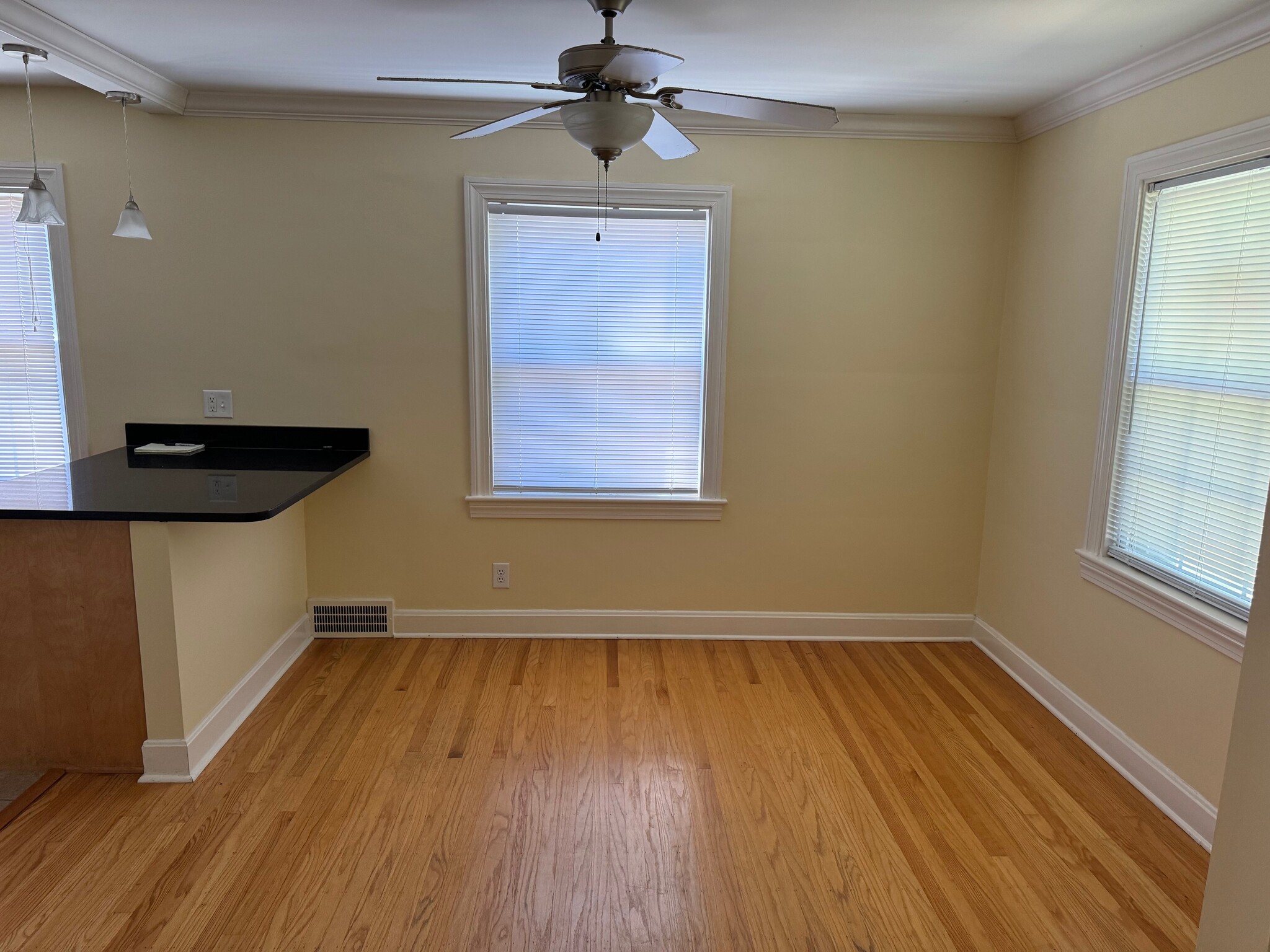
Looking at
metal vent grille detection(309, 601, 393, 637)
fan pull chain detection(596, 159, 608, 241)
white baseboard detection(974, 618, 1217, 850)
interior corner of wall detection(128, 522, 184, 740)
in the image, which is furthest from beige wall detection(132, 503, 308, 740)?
white baseboard detection(974, 618, 1217, 850)

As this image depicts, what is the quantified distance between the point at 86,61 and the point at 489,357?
1707 millimetres

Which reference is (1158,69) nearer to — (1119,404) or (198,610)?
(1119,404)

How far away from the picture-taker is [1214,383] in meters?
2.35

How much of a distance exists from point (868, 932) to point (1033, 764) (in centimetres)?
113

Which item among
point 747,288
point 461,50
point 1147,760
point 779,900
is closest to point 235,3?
point 461,50

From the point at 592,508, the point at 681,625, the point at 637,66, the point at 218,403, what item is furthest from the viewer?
the point at 681,625

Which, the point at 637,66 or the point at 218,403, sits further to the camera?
the point at 218,403

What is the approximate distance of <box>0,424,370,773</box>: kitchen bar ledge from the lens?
92.7 inches

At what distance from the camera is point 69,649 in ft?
7.98

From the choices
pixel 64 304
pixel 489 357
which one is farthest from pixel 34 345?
pixel 489 357

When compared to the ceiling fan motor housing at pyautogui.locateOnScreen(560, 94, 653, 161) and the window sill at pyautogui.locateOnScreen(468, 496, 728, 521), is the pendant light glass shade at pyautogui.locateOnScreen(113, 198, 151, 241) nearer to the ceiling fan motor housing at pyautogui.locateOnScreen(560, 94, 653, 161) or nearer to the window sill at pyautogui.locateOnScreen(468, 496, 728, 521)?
the window sill at pyautogui.locateOnScreen(468, 496, 728, 521)

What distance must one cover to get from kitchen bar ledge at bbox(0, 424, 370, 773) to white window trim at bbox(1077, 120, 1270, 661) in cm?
282

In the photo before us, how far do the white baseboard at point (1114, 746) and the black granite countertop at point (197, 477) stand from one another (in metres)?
2.84

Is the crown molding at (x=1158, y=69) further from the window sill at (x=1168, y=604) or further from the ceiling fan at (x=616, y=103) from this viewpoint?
the window sill at (x=1168, y=604)
